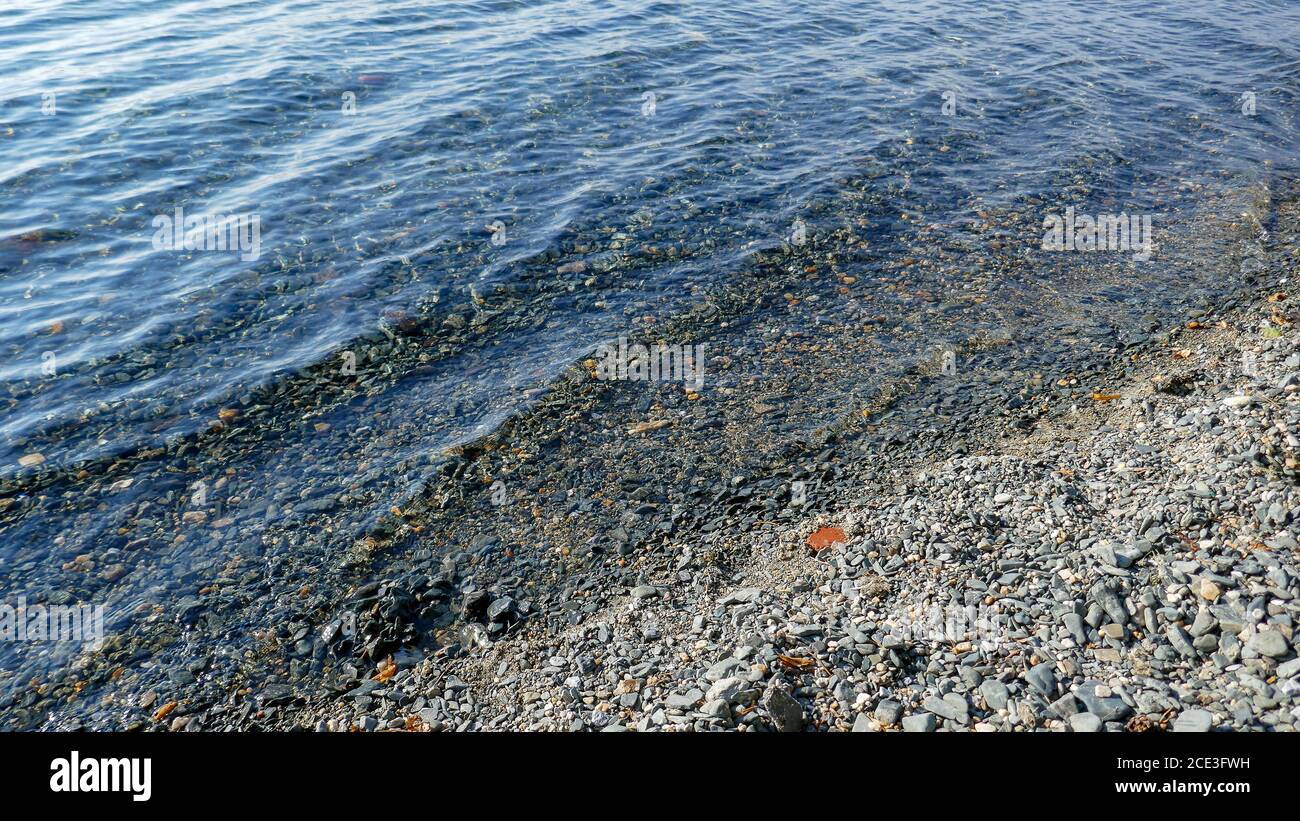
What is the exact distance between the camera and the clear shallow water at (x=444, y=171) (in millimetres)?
12672

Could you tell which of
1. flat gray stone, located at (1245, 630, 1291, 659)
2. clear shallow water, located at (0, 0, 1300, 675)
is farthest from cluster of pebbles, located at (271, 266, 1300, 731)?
clear shallow water, located at (0, 0, 1300, 675)

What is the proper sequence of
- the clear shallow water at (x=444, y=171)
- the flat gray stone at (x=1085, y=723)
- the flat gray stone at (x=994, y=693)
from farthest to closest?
the clear shallow water at (x=444, y=171) → the flat gray stone at (x=994, y=693) → the flat gray stone at (x=1085, y=723)

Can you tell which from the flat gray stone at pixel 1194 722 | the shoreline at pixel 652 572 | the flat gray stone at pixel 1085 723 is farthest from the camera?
the shoreline at pixel 652 572

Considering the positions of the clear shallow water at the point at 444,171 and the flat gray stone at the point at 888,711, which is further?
the clear shallow water at the point at 444,171

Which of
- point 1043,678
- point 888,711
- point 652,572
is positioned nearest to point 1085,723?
point 1043,678

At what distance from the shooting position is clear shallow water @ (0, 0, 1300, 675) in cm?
1267

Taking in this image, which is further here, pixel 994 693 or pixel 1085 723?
pixel 994 693

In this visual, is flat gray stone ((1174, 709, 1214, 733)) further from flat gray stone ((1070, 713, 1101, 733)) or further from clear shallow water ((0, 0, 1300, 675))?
clear shallow water ((0, 0, 1300, 675))

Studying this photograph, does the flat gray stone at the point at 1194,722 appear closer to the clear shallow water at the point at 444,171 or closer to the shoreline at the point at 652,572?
the shoreline at the point at 652,572

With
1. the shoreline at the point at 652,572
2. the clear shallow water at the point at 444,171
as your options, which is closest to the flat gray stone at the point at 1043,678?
the shoreline at the point at 652,572

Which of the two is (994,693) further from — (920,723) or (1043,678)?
(920,723)

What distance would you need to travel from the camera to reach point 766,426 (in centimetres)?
1241

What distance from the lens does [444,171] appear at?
19781 millimetres
